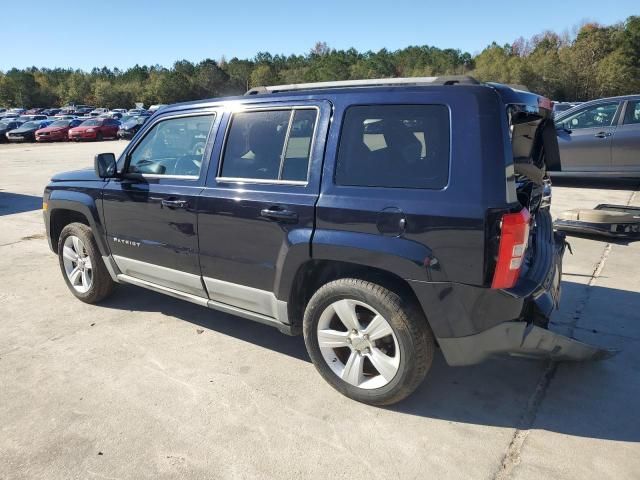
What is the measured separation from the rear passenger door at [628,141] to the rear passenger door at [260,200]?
8557 mm

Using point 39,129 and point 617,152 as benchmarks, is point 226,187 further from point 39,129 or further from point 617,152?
A: point 39,129

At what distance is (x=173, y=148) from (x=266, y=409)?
2.17 metres

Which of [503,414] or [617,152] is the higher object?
[617,152]

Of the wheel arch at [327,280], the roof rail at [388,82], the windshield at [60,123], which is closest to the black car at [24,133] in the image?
the windshield at [60,123]

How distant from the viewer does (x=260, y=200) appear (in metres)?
3.19

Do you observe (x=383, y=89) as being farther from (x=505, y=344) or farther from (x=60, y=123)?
(x=60, y=123)

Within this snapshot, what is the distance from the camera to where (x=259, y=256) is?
3.25 metres

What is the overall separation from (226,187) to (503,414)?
2.25 meters

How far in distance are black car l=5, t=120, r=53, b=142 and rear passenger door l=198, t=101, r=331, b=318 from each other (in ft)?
117

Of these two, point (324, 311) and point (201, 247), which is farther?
point (201, 247)

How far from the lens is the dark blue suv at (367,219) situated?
2529 mm

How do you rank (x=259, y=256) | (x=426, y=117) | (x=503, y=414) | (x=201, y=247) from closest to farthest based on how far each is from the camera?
(x=426, y=117), (x=503, y=414), (x=259, y=256), (x=201, y=247)

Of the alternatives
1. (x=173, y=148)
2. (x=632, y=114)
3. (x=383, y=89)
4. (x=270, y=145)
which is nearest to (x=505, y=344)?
(x=383, y=89)

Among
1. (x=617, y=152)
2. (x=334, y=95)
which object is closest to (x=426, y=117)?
(x=334, y=95)
